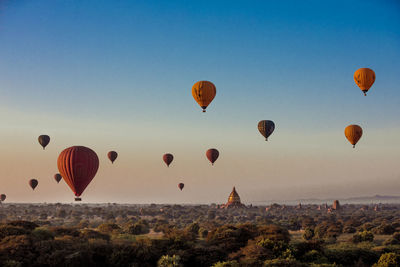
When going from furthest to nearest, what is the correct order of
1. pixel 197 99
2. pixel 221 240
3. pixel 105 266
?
pixel 197 99, pixel 221 240, pixel 105 266

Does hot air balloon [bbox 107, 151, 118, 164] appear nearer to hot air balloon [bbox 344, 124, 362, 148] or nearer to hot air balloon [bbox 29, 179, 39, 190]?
hot air balloon [bbox 29, 179, 39, 190]

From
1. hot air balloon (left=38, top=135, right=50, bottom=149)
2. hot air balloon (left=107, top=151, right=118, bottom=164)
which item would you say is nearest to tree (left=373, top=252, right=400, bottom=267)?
hot air balloon (left=107, top=151, right=118, bottom=164)

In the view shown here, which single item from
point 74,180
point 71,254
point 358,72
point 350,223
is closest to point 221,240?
point 71,254

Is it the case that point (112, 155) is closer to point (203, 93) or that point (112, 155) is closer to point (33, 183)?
point (203, 93)

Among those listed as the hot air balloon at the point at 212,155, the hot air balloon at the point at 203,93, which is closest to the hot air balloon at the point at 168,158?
the hot air balloon at the point at 212,155

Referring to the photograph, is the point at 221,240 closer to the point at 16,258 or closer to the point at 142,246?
the point at 142,246

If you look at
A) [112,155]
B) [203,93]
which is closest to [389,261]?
[203,93]
